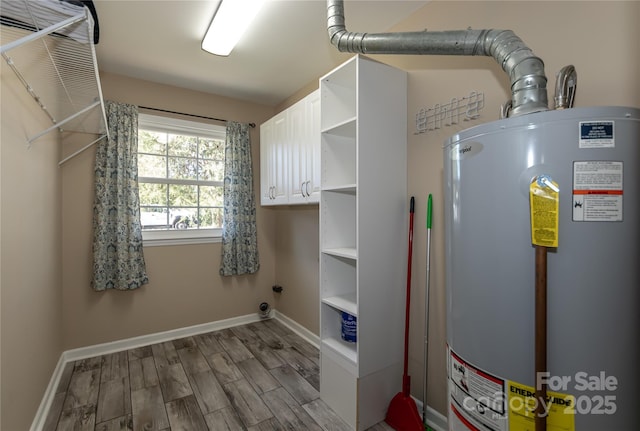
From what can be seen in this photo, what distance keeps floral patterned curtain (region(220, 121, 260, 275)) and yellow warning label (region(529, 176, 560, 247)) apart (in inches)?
118

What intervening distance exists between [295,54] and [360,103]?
1119 millimetres


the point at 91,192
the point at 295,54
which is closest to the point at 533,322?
the point at 295,54

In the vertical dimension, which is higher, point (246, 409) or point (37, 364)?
point (37, 364)

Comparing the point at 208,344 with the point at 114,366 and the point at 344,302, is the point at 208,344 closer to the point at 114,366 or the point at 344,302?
the point at 114,366

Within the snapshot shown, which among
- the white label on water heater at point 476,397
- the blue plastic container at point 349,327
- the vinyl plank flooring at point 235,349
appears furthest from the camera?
the vinyl plank flooring at point 235,349

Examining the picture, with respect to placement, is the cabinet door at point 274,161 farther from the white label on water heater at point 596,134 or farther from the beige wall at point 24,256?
the white label on water heater at point 596,134

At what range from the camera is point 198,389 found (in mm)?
2256

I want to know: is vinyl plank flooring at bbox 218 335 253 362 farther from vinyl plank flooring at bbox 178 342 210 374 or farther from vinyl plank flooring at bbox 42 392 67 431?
vinyl plank flooring at bbox 42 392 67 431

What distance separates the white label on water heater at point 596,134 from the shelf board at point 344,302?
1.41 metres

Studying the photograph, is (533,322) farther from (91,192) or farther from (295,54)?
(91,192)

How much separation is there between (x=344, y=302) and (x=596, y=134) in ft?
5.33

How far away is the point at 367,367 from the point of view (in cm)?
182

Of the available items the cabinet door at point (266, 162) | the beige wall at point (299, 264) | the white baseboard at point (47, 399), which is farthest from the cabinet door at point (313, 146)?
the white baseboard at point (47, 399)

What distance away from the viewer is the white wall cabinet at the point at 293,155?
246 centimetres
